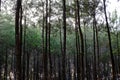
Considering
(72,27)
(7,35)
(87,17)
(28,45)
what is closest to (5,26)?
(7,35)

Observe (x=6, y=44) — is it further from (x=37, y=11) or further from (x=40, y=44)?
(x=37, y=11)

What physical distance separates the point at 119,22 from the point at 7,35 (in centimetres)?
1029

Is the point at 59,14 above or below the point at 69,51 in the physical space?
above

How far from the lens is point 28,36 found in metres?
24.9

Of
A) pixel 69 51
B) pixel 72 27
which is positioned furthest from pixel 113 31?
pixel 69 51

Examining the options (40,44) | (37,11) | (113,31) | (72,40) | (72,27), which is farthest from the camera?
(72,40)

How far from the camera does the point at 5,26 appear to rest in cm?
2488

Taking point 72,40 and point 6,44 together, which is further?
point 72,40

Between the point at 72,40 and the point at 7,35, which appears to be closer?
the point at 7,35

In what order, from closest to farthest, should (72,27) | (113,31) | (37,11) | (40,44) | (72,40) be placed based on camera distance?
(37,11) < (72,27) < (113,31) < (40,44) < (72,40)

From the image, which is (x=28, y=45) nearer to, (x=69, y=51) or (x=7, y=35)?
(x=7, y=35)

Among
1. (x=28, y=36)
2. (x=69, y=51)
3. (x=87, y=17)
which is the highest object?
(x=87, y=17)

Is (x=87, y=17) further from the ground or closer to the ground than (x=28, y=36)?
further from the ground

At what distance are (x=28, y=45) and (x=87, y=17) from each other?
825 cm
